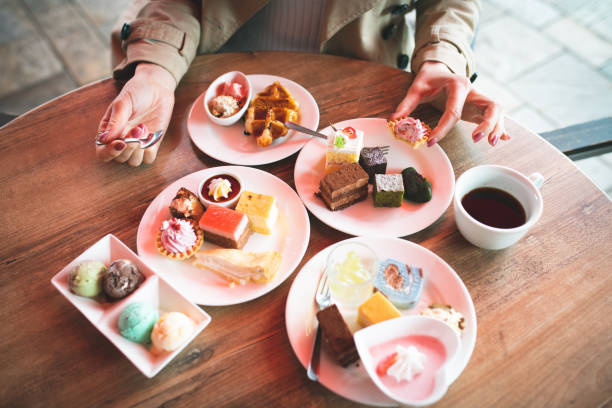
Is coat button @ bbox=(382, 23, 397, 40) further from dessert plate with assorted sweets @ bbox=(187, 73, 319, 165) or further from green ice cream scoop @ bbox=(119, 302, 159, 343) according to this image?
green ice cream scoop @ bbox=(119, 302, 159, 343)

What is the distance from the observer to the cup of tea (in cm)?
136

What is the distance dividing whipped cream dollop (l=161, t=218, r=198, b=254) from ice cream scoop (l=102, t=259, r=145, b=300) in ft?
0.50

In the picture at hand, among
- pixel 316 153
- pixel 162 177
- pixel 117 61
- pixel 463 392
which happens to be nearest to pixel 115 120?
pixel 162 177

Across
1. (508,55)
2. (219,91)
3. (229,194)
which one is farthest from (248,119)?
(508,55)

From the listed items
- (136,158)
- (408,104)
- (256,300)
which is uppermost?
(408,104)

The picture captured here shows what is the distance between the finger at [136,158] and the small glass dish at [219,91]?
0.33 metres

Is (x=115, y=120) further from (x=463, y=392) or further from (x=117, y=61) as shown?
(x=463, y=392)

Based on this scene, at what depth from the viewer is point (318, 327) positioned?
1.26 meters

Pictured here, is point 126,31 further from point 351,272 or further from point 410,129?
point 351,272

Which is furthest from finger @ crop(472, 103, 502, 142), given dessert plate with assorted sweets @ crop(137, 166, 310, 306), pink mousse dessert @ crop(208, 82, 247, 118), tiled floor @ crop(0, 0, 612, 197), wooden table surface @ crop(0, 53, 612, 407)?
tiled floor @ crop(0, 0, 612, 197)

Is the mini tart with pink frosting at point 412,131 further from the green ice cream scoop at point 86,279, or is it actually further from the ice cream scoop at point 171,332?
the green ice cream scoop at point 86,279

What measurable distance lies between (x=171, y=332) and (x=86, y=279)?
0.37 m

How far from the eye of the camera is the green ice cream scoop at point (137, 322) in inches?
47.8

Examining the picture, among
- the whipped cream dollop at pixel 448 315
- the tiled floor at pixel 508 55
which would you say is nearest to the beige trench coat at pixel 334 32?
the whipped cream dollop at pixel 448 315
